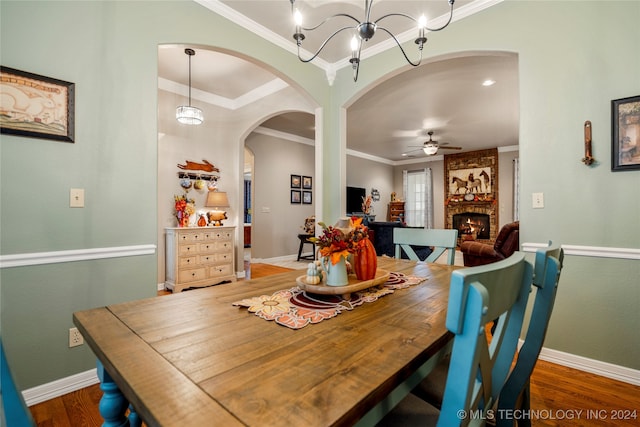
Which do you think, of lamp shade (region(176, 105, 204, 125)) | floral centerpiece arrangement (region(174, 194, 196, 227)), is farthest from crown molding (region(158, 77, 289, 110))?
floral centerpiece arrangement (region(174, 194, 196, 227))

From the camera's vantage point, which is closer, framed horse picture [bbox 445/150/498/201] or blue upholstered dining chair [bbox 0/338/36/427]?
blue upholstered dining chair [bbox 0/338/36/427]

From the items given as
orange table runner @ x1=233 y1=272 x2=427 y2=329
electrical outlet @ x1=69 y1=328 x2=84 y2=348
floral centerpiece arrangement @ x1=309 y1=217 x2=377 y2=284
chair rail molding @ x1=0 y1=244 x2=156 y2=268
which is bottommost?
electrical outlet @ x1=69 y1=328 x2=84 y2=348

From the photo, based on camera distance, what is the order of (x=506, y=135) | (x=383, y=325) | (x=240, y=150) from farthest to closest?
(x=506, y=135)
(x=240, y=150)
(x=383, y=325)

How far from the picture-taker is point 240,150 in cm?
484

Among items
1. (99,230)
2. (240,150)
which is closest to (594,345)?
(99,230)

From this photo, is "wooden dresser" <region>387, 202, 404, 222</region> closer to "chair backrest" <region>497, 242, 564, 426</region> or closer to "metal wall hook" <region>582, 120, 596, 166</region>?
"metal wall hook" <region>582, 120, 596, 166</region>

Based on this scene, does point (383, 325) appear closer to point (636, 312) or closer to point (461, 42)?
point (636, 312)

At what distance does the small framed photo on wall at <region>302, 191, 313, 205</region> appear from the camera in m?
6.87

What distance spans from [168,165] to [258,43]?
2.32 m

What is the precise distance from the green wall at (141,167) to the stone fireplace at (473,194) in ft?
20.1

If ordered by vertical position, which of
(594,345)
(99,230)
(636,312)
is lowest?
(594,345)

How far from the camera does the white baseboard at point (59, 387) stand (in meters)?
1.64

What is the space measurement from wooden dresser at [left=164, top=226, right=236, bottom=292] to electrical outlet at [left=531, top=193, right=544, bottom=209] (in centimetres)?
375

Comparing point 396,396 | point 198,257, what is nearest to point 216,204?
point 198,257
